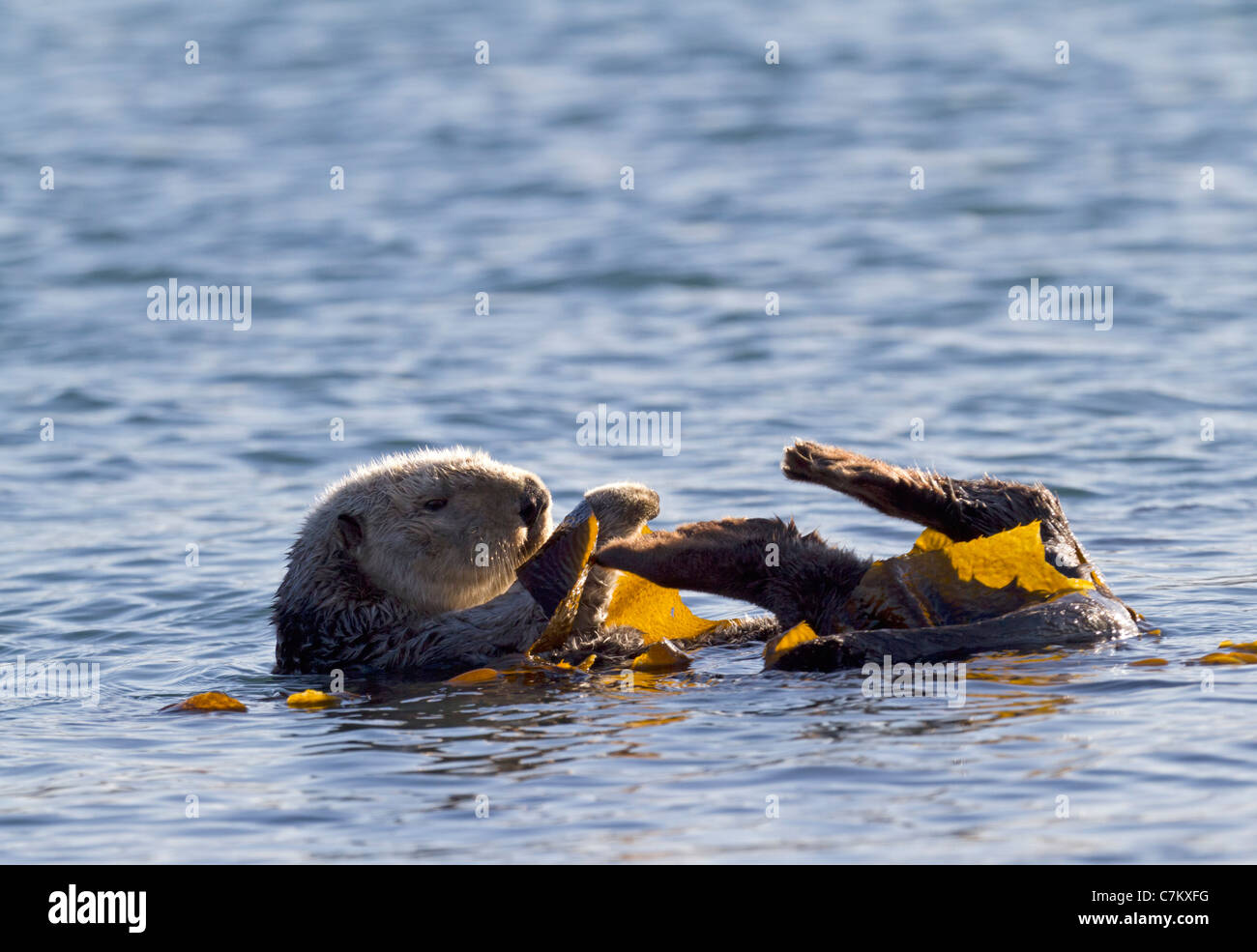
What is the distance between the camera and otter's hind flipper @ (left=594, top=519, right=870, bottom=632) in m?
5.54

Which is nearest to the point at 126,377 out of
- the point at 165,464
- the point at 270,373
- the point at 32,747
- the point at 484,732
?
the point at 270,373

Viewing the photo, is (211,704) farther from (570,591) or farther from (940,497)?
(940,497)

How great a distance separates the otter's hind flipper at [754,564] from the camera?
5.54 m

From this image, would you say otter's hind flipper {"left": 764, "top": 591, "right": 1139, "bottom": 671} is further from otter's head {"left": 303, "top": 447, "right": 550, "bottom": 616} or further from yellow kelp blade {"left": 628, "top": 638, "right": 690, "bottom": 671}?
otter's head {"left": 303, "top": 447, "right": 550, "bottom": 616}

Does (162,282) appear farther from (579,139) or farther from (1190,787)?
(1190,787)

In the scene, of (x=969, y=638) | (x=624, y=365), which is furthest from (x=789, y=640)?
(x=624, y=365)

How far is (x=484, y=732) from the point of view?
5.26 meters

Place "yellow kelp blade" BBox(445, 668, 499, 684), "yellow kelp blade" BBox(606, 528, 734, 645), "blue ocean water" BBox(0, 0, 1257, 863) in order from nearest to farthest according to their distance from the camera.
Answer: "blue ocean water" BBox(0, 0, 1257, 863) < "yellow kelp blade" BBox(445, 668, 499, 684) < "yellow kelp blade" BBox(606, 528, 734, 645)

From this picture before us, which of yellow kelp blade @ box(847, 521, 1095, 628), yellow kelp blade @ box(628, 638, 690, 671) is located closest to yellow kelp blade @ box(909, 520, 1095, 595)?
yellow kelp blade @ box(847, 521, 1095, 628)

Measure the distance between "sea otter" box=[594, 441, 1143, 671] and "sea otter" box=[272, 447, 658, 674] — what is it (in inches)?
22.1

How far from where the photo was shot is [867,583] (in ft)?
18.4

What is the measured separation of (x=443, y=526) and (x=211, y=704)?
3.62 feet
